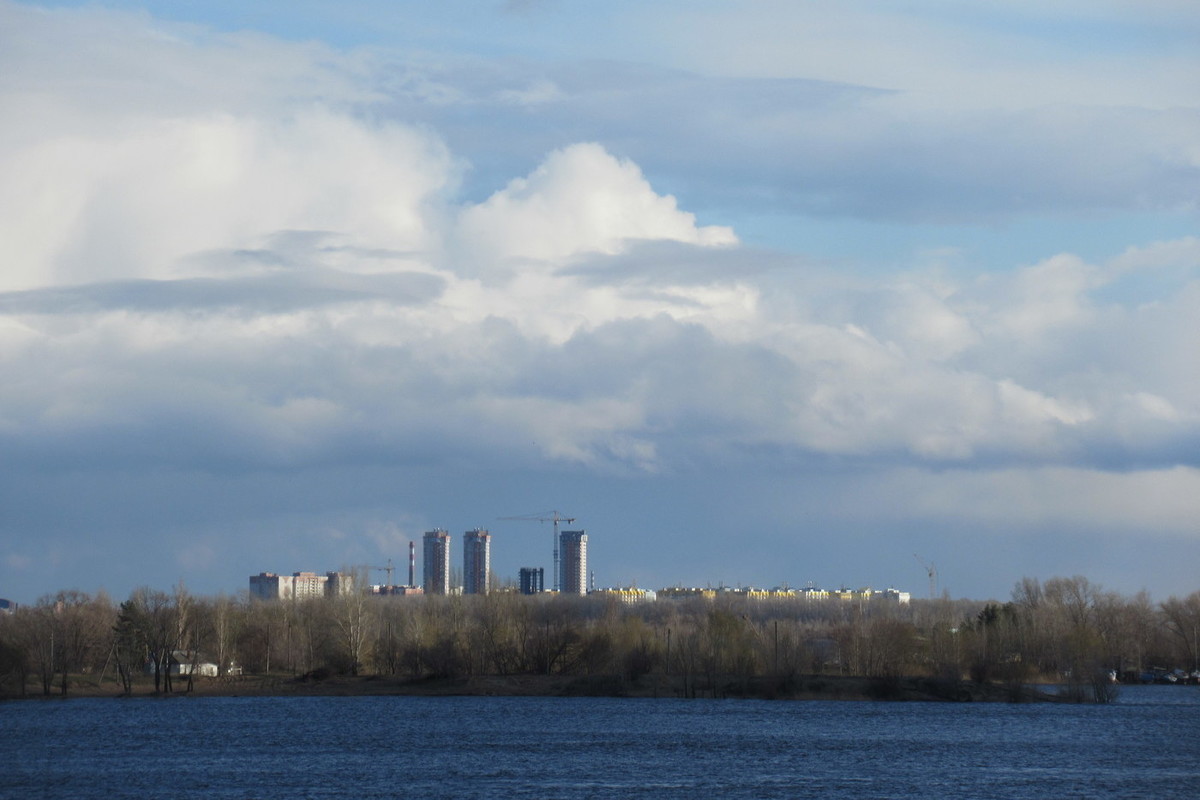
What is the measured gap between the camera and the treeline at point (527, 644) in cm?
11762

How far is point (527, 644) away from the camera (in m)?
129

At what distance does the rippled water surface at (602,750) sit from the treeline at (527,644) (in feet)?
22.4

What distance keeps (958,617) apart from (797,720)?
8744 centimetres

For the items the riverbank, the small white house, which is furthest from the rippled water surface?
the small white house

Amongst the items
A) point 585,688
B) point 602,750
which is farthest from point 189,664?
point 602,750

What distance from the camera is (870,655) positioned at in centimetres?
11925

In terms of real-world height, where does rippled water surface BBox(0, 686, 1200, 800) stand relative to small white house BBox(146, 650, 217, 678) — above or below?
below

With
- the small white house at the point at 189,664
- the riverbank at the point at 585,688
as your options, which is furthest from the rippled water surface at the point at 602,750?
the small white house at the point at 189,664

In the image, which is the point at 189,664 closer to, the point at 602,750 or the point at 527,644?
the point at 527,644

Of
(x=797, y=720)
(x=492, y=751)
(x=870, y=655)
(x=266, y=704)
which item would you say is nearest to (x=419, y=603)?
(x=266, y=704)

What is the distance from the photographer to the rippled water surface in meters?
57.1

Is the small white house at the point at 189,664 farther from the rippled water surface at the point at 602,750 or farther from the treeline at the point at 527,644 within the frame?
the rippled water surface at the point at 602,750

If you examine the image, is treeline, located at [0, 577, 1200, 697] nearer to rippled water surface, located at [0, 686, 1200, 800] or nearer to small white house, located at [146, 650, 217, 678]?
small white house, located at [146, 650, 217, 678]

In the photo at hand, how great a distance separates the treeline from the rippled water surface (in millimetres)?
6813
